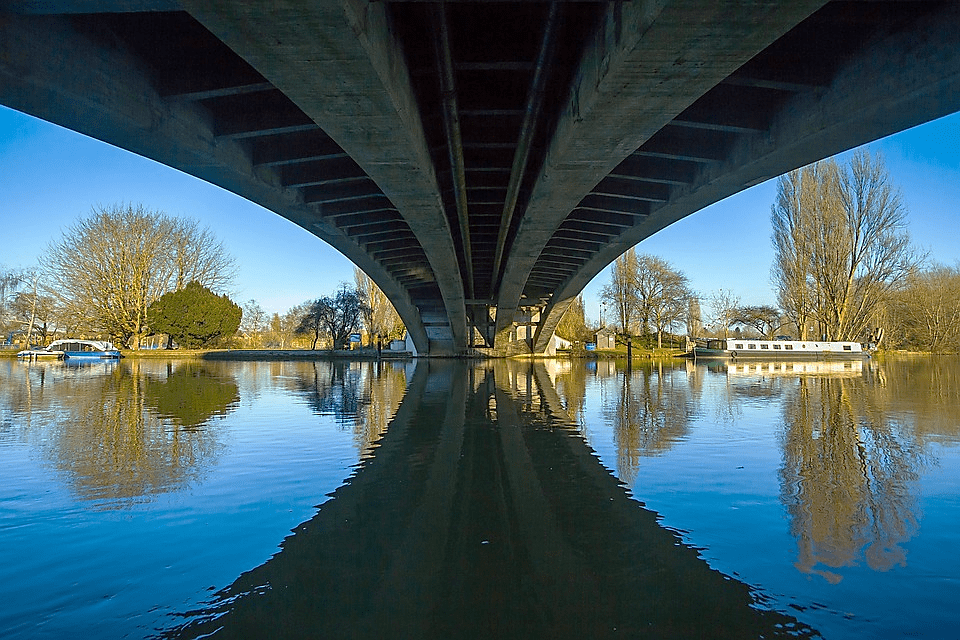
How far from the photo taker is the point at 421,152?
32.6 ft

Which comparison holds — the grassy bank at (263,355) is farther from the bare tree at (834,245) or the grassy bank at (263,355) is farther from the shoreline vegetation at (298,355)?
the bare tree at (834,245)

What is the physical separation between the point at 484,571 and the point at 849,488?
4.02m

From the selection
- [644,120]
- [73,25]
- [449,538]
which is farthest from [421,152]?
[449,538]

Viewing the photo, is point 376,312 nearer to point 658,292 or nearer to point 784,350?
point 658,292

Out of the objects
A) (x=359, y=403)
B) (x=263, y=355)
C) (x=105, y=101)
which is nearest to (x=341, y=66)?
(x=105, y=101)

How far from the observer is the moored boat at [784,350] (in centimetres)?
4188

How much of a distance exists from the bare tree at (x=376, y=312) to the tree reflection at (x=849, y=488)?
49.2m

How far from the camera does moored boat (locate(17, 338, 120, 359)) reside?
41688 millimetres

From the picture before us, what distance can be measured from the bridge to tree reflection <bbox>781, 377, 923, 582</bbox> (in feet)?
14.4

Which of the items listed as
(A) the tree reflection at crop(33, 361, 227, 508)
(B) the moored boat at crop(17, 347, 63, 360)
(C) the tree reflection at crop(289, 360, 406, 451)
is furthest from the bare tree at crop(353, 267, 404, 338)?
(A) the tree reflection at crop(33, 361, 227, 508)

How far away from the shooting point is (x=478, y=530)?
4.35 m

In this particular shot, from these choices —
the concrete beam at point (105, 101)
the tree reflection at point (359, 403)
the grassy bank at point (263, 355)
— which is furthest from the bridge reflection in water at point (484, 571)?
the grassy bank at point (263, 355)

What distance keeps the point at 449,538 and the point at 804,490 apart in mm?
3536

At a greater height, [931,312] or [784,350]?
[931,312]
